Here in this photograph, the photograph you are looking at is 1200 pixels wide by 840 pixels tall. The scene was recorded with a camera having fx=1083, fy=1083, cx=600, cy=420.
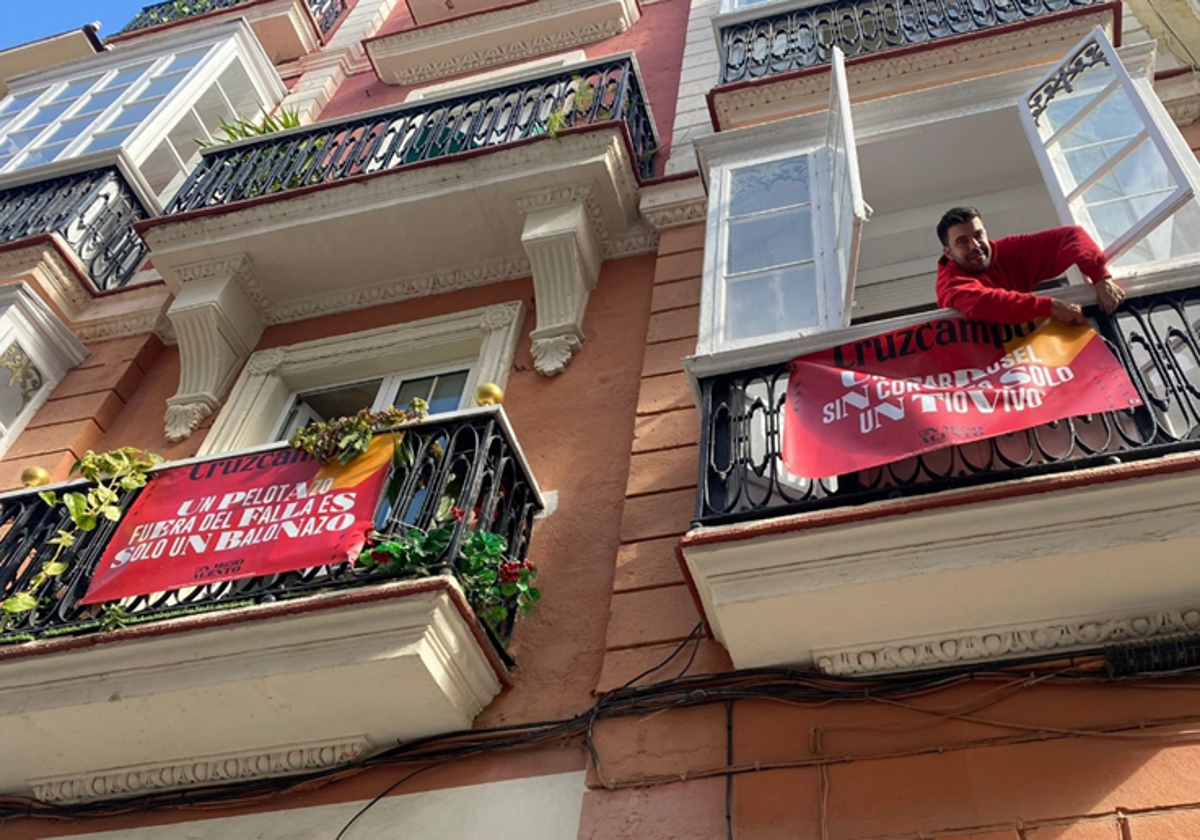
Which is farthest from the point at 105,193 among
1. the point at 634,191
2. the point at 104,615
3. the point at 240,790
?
the point at 240,790

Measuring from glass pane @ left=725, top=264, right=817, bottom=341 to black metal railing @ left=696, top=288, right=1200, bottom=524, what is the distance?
17.8 inches

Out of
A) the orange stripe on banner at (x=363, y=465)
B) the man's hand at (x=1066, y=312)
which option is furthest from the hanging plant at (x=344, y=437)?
the man's hand at (x=1066, y=312)

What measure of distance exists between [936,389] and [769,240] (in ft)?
5.66

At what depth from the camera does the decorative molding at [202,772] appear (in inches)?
193

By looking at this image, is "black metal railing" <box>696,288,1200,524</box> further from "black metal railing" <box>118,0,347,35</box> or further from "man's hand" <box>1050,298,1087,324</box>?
"black metal railing" <box>118,0,347,35</box>

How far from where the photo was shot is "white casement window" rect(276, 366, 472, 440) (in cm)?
736

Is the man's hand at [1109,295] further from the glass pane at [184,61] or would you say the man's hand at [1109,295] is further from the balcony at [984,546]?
the glass pane at [184,61]

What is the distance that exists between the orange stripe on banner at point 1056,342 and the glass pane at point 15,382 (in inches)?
277

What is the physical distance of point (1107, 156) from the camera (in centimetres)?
537

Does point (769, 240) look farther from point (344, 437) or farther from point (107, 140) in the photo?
point (107, 140)

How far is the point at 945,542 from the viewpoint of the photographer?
13.4 ft

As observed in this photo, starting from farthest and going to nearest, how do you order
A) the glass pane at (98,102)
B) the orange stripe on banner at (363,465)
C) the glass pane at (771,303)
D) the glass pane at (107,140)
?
the glass pane at (98,102), the glass pane at (107,140), the orange stripe on banner at (363,465), the glass pane at (771,303)

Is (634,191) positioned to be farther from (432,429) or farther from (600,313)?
(432,429)

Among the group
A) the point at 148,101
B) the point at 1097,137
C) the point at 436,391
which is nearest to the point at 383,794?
the point at 436,391
